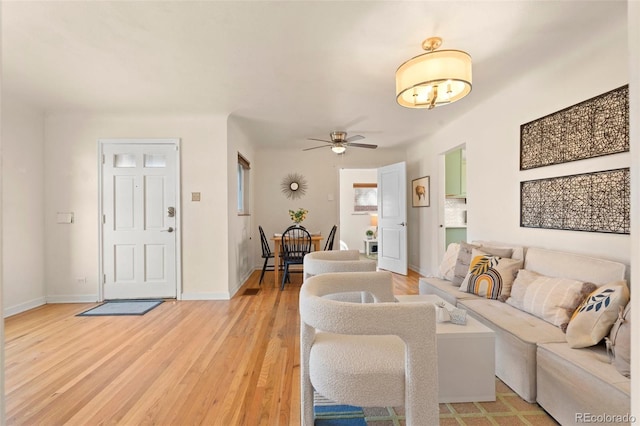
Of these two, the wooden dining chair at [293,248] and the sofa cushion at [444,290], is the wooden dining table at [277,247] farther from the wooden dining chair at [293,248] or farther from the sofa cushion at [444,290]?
the sofa cushion at [444,290]

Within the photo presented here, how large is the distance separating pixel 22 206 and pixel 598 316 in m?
5.21

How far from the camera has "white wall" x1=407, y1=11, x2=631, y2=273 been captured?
6.74 feet

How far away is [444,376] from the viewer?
1749 mm

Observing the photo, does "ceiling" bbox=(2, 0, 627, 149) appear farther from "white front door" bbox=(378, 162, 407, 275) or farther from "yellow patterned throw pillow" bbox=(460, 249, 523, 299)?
"white front door" bbox=(378, 162, 407, 275)

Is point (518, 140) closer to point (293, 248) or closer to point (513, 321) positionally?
point (513, 321)

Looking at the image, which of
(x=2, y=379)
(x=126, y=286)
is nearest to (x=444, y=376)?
(x=2, y=379)

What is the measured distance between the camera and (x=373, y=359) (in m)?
1.23

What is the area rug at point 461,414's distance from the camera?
62.5 inches

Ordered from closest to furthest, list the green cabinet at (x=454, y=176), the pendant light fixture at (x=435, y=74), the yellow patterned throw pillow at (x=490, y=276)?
the pendant light fixture at (x=435, y=74)
the yellow patterned throw pillow at (x=490, y=276)
the green cabinet at (x=454, y=176)

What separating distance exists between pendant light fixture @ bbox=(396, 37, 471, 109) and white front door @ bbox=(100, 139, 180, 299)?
115 inches

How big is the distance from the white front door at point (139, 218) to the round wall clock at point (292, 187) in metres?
2.35

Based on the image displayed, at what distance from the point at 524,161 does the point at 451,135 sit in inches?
57.1

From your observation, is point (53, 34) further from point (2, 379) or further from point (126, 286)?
point (126, 286)

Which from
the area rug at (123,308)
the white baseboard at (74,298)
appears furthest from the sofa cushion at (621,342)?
the white baseboard at (74,298)
